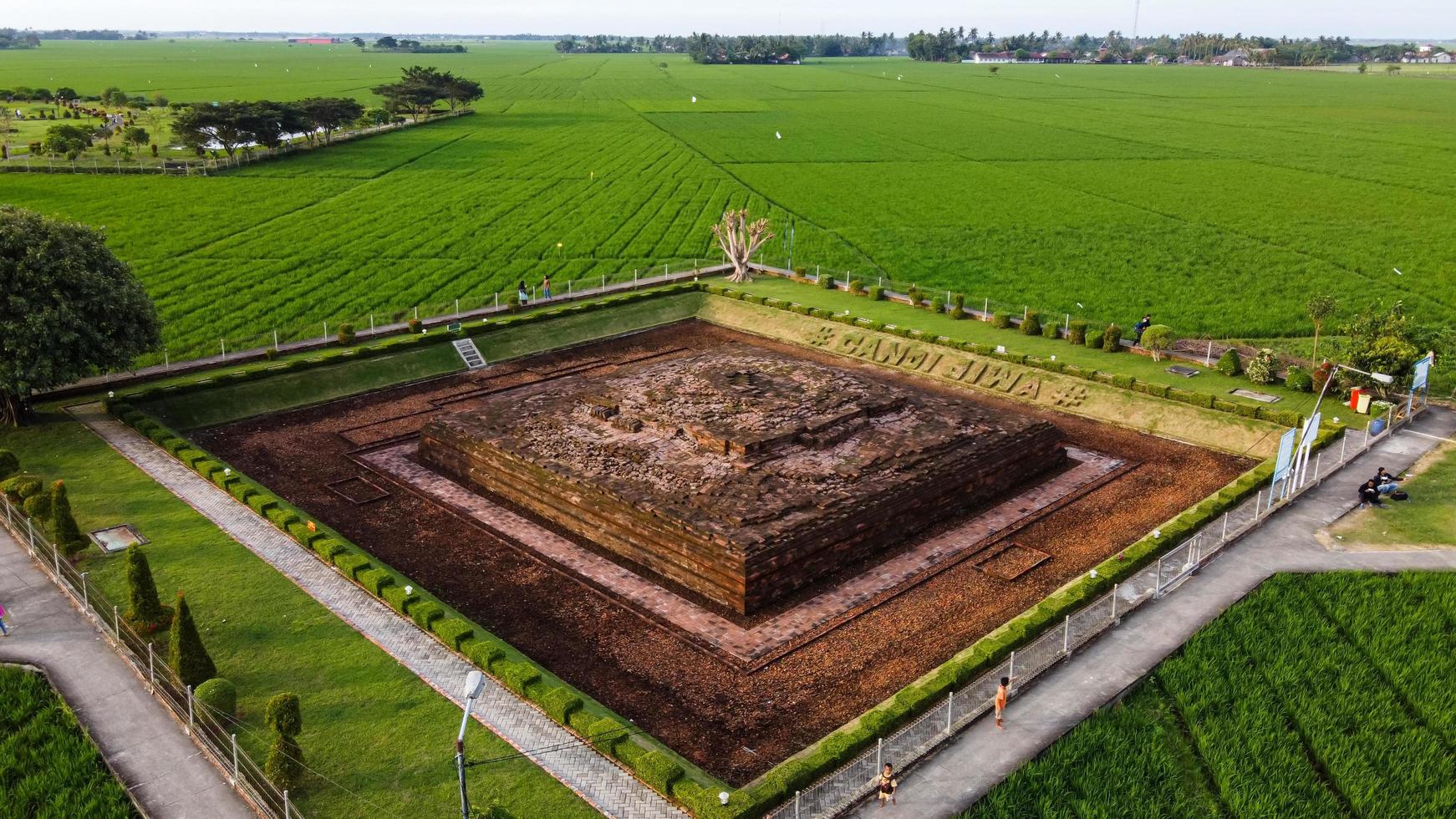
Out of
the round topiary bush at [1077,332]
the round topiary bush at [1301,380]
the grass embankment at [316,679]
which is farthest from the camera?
the round topiary bush at [1077,332]

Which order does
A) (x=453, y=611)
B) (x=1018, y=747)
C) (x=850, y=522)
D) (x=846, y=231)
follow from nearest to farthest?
(x=1018, y=747) → (x=453, y=611) → (x=850, y=522) → (x=846, y=231)

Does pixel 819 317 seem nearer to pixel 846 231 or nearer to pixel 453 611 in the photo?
pixel 846 231

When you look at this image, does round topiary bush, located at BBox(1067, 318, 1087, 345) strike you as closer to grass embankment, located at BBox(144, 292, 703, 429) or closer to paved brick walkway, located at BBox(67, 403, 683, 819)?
grass embankment, located at BBox(144, 292, 703, 429)

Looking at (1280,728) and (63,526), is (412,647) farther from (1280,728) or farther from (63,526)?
(1280,728)

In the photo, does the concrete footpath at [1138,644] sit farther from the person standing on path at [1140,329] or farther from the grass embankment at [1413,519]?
the person standing on path at [1140,329]

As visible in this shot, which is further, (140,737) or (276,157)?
(276,157)

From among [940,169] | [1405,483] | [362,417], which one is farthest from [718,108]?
[1405,483]

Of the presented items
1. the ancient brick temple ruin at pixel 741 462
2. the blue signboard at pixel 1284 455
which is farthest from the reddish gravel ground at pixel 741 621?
the blue signboard at pixel 1284 455
